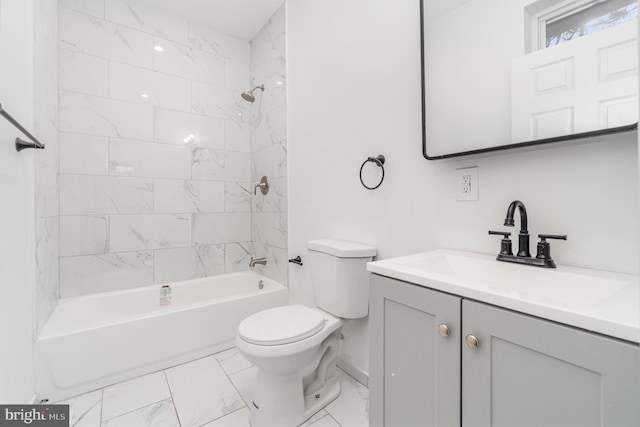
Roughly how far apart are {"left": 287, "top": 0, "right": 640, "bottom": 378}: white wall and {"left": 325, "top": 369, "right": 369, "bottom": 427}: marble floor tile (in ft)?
0.37

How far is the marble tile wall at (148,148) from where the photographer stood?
197 centimetres

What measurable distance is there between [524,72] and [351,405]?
1652 mm

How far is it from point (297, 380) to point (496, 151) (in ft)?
4.31

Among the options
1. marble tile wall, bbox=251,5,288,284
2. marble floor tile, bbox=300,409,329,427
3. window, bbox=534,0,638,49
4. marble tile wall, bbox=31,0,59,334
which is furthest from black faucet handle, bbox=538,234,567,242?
marble tile wall, bbox=31,0,59,334

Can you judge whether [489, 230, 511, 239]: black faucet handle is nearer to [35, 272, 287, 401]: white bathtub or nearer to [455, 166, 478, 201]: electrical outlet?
[455, 166, 478, 201]: electrical outlet

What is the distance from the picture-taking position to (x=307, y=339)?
1.24 metres

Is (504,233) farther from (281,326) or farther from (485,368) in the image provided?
(281,326)

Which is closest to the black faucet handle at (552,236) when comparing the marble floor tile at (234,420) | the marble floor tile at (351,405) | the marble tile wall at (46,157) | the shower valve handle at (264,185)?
the marble floor tile at (351,405)

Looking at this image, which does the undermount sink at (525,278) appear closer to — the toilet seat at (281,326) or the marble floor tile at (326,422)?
the toilet seat at (281,326)

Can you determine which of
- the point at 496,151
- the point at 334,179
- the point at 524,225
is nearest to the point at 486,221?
the point at 524,225

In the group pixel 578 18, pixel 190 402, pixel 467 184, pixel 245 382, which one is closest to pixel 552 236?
pixel 467 184

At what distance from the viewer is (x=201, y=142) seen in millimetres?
2465

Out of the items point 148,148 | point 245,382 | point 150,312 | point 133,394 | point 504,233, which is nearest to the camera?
point 504,233

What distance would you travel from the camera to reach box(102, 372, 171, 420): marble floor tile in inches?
54.4
